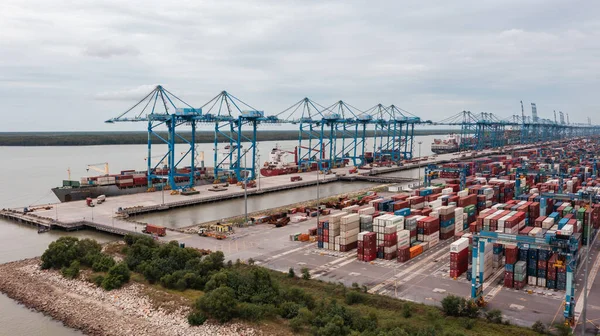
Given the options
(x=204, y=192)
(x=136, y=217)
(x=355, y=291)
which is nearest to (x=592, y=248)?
(x=355, y=291)

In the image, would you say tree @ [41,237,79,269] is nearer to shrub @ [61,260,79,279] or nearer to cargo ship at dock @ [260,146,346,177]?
shrub @ [61,260,79,279]

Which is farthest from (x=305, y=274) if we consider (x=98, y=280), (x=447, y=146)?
(x=447, y=146)

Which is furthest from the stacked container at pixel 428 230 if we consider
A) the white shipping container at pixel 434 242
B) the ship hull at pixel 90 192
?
the ship hull at pixel 90 192

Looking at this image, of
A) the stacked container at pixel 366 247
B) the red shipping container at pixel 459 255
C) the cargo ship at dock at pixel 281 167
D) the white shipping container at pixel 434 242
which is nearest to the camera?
the red shipping container at pixel 459 255

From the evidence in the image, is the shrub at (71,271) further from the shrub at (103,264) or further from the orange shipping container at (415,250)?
the orange shipping container at (415,250)

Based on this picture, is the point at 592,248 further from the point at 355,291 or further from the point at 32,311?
the point at 32,311

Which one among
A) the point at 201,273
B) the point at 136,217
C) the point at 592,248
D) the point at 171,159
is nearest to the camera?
the point at 201,273

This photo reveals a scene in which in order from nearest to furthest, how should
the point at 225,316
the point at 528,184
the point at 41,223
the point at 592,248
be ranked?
the point at 225,316 → the point at 592,248 → the point at 41,223 → the point at 528,184

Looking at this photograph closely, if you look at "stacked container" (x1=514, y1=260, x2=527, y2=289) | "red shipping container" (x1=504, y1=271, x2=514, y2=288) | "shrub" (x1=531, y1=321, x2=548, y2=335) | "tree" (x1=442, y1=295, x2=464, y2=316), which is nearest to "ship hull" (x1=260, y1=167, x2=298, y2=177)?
"red shipping container" (x1=504, y1=271, x2=514, y2=288)
